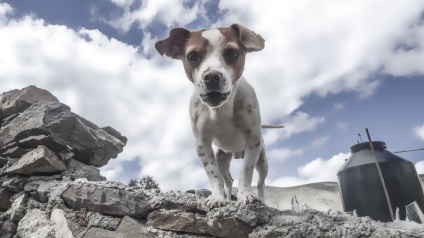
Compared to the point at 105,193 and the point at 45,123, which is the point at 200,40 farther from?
the point at 45,123

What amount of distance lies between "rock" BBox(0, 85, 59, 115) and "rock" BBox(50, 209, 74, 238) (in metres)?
1.15

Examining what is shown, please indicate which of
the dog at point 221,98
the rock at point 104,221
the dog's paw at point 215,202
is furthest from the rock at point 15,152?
the dog's paw at point 215,202

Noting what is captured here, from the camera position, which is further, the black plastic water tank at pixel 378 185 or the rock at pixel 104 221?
the black plastic water tank at pixel 378 185

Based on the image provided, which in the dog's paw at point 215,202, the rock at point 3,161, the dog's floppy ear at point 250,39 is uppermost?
the dog's floppy ear at point 250,39

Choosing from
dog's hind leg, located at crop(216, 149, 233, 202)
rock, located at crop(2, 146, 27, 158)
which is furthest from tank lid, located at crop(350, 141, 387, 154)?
rock, located at crop(2, 146, 27, 158)

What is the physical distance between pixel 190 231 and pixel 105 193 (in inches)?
22.9

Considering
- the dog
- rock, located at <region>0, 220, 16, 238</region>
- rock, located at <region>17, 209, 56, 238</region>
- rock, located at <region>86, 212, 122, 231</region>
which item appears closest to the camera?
the dog

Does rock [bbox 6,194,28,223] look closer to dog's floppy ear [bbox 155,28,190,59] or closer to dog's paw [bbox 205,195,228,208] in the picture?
dog's paw [bbox 205,195,228,208]

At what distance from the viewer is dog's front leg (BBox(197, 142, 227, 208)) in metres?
1.96

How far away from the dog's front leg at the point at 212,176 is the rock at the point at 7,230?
4.41 ft

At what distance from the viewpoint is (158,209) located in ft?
6.62

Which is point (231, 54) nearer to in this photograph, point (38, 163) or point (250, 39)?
point (250, 39)

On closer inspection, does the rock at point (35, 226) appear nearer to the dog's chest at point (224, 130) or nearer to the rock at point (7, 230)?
the rock at point (7, 230)

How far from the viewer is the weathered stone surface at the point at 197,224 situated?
1855mm
